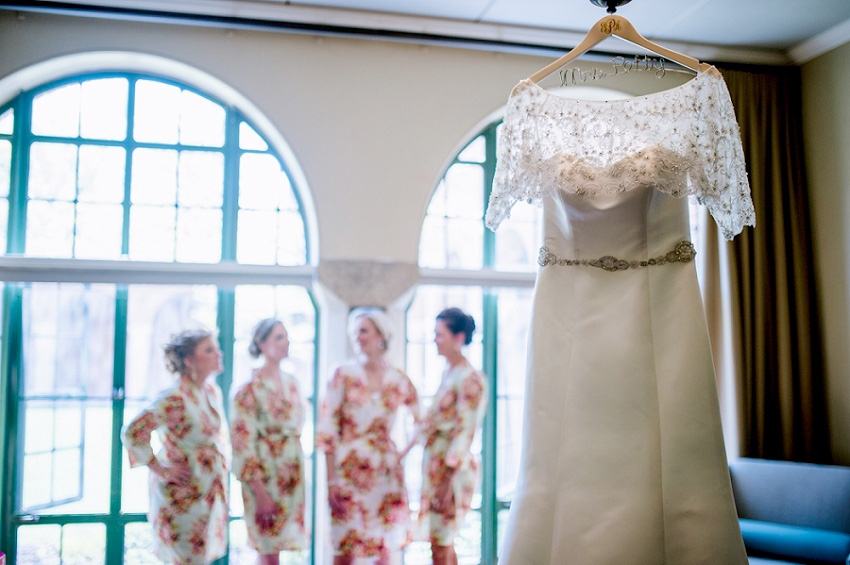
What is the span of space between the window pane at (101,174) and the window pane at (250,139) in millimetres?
716

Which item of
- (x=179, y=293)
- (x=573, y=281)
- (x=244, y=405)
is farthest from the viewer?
(x=179, y=293)

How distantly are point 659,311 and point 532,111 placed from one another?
76 cm

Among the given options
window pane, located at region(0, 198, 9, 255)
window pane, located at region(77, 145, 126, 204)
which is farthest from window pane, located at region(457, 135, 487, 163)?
window pane, located at region(0, 198, 9, 255)

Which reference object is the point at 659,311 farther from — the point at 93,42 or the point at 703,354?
the point at 93,42

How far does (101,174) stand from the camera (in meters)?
4.34

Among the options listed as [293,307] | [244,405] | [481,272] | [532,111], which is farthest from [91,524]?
[532,111]

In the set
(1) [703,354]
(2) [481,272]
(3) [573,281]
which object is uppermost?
(2) [481,272]

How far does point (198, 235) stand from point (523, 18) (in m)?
2.41

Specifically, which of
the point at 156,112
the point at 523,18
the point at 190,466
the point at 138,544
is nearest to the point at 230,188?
the point at 156,112

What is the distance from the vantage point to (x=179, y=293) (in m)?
4.38

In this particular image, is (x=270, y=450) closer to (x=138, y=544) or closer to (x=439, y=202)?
(x=138, y=544)

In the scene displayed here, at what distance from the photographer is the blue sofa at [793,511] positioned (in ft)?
11.8

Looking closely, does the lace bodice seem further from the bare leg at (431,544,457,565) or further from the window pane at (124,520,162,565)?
the window pane at (124,520,162,565)

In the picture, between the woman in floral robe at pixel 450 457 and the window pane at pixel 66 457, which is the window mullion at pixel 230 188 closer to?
the window pane at pixel 66 457
